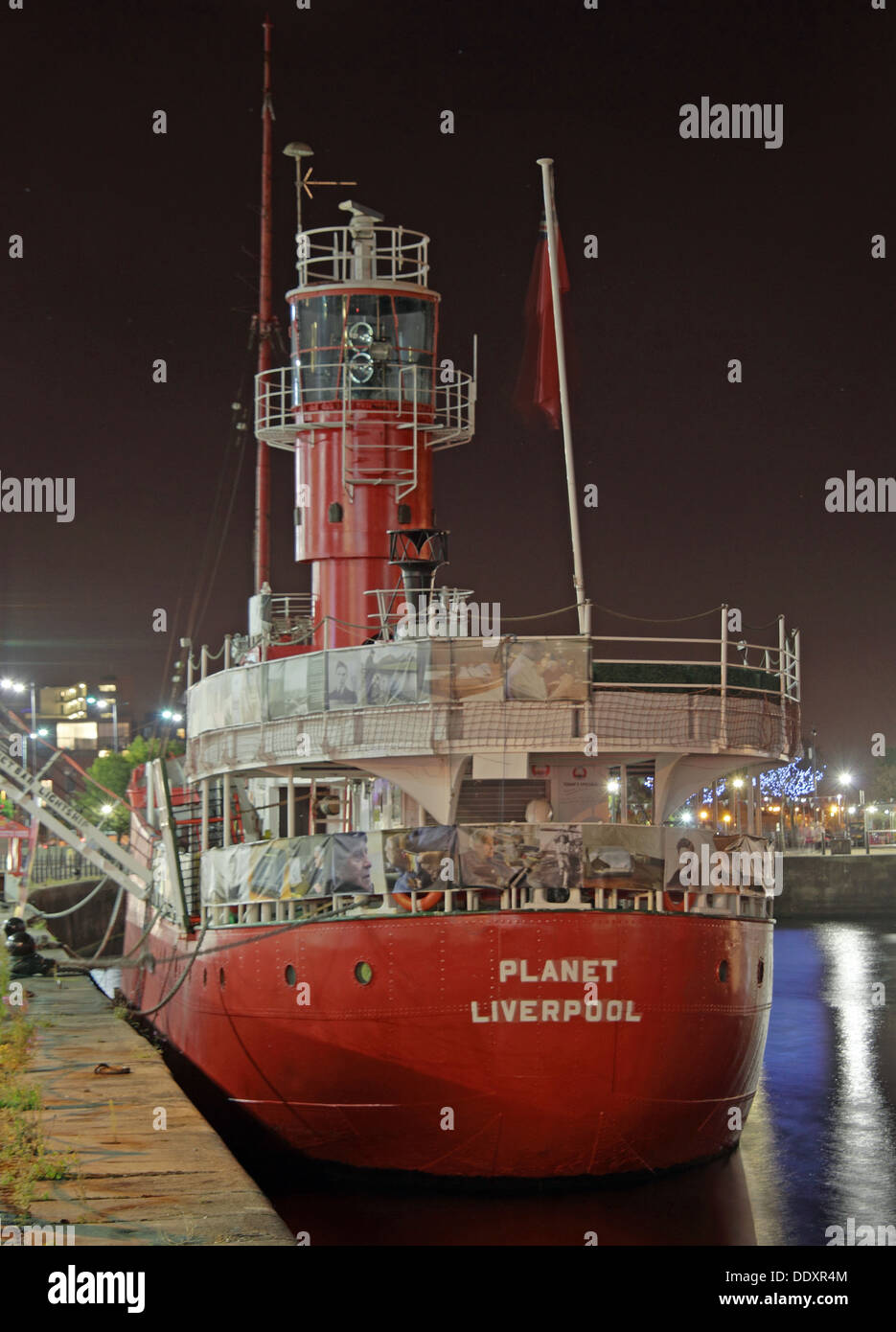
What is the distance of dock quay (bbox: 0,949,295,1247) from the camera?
15219 mm

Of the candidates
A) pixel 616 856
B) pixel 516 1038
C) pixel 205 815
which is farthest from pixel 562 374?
pixel 516 1038

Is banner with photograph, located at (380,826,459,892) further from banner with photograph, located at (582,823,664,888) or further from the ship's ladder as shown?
the ship's ladder

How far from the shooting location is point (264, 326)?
43.5m

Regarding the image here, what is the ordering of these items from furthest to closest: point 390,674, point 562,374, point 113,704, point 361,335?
point 113,704 < point 361,335 < point 562,374 < point 390,674

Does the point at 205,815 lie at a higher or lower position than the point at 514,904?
higher

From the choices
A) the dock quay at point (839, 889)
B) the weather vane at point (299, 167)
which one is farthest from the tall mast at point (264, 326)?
the dock quay at point (839, 889)

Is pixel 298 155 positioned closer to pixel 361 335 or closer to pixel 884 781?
pixel 361 335

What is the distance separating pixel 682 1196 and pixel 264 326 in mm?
27023

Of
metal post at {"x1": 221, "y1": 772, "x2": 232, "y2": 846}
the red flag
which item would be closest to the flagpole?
the red flag

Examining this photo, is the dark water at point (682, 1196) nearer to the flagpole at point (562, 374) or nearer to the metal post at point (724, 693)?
the metal post at point (724, 693)

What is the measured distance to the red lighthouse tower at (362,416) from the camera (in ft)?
104

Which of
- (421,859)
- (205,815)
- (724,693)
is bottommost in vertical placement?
(421,859)

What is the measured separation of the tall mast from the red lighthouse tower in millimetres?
10189
